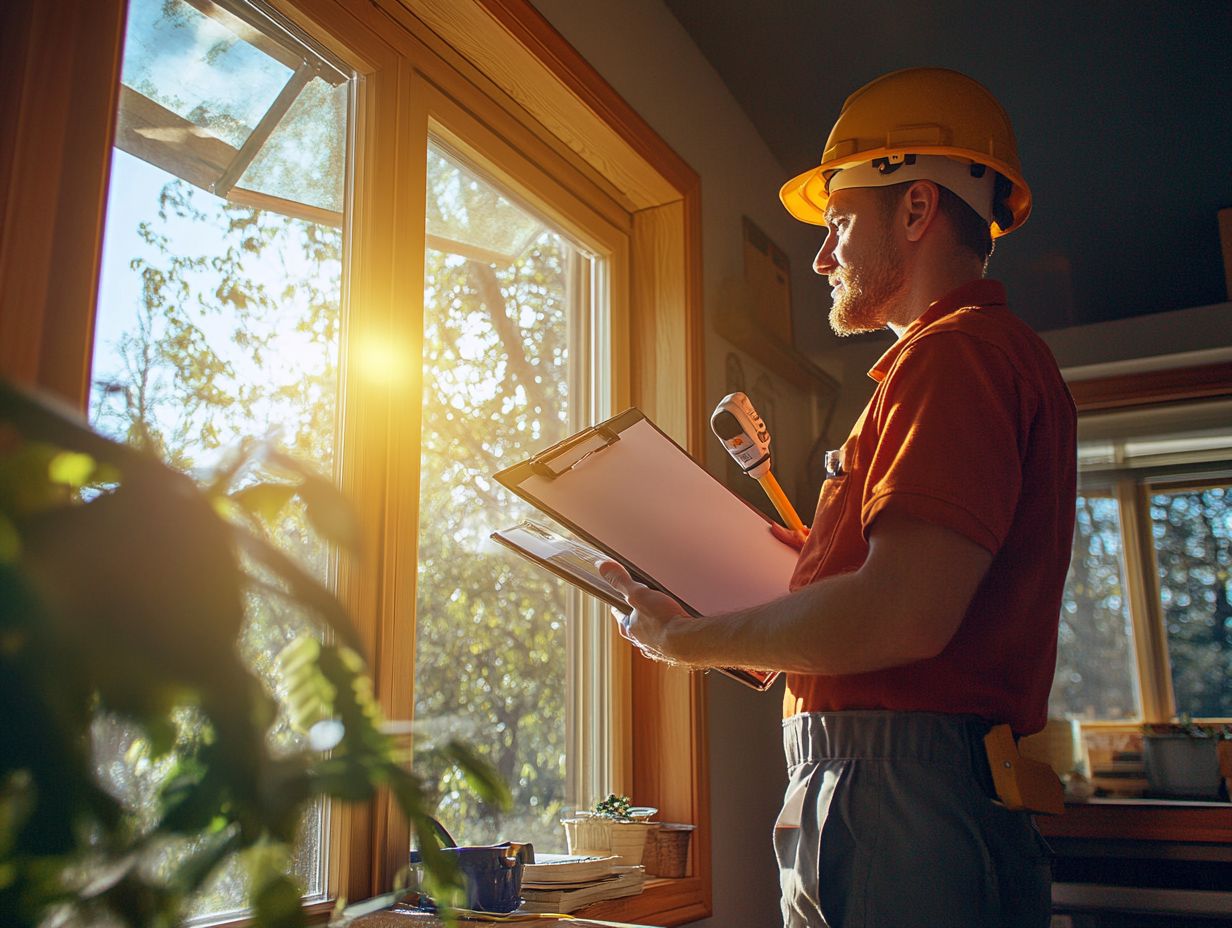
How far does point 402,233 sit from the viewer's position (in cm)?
170

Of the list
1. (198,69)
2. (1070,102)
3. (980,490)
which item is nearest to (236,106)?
(198,69)

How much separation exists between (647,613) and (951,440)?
1.41 ft

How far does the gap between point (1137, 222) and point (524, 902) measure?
2.95m

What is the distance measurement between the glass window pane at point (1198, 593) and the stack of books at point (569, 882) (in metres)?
2.18

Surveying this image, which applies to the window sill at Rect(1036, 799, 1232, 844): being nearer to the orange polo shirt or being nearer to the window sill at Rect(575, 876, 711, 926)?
the window sill at Rect(575, 876, 711, 926)

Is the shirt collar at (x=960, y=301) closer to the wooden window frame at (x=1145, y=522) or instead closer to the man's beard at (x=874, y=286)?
the man's beard at (x=874, y=286)

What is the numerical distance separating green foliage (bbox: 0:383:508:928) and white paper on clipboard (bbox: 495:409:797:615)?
37.6 inches

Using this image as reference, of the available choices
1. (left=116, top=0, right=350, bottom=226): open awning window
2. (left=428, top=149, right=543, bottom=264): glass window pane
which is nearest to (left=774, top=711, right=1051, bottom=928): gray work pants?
(left=116, top=0, right=350, bottom=226): open awning window

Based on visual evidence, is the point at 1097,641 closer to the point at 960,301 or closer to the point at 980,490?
the point at 960,301

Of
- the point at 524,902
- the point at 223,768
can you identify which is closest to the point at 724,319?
the point at 524,902

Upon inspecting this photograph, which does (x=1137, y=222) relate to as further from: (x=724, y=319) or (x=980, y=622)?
(x=980, y=622)

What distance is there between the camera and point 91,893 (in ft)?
1.09

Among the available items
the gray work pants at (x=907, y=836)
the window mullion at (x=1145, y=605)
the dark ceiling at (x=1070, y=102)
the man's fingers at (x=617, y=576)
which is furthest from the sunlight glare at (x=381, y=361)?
the window mullion at (x=1145, y=605)

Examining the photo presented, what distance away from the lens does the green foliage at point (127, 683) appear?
297mm
